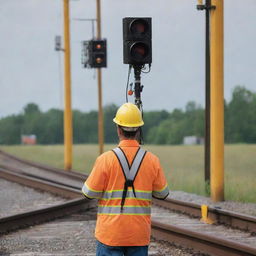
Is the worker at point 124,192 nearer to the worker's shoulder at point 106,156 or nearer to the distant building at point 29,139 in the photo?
the worker's shoulder at point 106,156

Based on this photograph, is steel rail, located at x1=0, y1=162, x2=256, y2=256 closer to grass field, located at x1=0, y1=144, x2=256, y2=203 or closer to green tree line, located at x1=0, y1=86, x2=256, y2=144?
grass field, located at x1=0, y1=144, x2=256, y2=203

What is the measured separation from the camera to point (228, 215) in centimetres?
1276

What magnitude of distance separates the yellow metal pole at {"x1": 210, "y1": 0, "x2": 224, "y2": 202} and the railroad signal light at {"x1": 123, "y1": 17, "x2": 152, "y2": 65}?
17.9 feet

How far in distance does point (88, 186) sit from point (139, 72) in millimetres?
4148

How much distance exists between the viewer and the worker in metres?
6.64

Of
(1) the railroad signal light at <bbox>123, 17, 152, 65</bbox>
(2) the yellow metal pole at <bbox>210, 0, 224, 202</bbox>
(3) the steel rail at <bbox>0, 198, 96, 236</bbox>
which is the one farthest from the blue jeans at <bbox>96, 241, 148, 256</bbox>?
(2) the yellow metal pole at <bbox>210, 0, 224, 202</bbox>

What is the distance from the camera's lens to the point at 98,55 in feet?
88.8

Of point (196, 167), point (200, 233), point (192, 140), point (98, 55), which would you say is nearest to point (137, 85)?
point (200, 233)

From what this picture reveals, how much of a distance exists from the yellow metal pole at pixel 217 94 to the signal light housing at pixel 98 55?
11.2 metres

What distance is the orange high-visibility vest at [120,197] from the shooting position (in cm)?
664

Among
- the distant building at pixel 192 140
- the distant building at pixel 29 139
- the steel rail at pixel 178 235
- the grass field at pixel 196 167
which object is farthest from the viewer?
the distant building at pixel 29 139

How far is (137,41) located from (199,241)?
8.91 feet

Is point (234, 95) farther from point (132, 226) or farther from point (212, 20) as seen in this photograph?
point (132, 226)

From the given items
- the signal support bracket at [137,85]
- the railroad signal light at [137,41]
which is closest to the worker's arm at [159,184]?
the signal support bracket at [137,85]
